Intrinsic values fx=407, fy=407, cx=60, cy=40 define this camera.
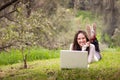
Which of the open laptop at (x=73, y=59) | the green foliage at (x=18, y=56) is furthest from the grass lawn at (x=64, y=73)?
the green foliage at (x=18, y=56)

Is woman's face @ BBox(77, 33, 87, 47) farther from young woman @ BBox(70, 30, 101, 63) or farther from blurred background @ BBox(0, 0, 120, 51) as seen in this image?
blurred background @ BBox(0, 0, 120, 51)

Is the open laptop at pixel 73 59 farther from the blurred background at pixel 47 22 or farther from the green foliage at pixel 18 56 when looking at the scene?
the green foliage at pixel 18 56

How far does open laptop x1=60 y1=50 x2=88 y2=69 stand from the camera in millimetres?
8273

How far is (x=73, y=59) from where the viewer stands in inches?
328

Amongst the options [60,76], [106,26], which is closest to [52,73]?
[60,76]

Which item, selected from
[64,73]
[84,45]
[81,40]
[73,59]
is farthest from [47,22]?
[64,73]

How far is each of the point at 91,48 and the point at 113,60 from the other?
737 mm

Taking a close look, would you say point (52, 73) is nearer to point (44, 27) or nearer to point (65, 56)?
point (65, 56)

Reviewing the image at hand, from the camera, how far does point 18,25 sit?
29.0 feet

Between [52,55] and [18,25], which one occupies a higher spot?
[18,25]

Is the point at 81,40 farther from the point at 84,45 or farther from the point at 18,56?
the point at 18,56

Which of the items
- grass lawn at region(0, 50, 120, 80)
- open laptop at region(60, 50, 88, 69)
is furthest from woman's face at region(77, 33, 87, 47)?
open laptop at region(60, 50, 88, 69)

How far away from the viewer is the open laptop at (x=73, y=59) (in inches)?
326

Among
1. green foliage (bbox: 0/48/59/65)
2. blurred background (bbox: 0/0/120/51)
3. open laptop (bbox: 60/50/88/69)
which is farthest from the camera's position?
green foliage (bbox: 0/48/59/65)
